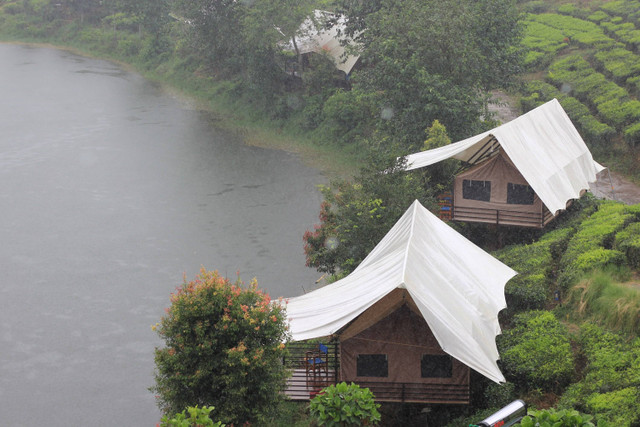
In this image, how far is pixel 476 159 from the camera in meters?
29.6

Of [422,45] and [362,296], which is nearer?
[362,296]

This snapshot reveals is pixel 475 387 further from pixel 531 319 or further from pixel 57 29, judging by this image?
pixel 57 29

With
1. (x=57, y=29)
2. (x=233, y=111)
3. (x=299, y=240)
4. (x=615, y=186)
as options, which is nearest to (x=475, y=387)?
(x=299, y=240)

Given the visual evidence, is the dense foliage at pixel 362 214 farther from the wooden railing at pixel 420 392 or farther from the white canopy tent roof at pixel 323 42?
the white canopy tent roof at pixel 323 42

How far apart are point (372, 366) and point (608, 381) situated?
5.61 m

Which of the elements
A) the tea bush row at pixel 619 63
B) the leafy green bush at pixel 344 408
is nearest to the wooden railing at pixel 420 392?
the leafy green bush at pixel 344 408

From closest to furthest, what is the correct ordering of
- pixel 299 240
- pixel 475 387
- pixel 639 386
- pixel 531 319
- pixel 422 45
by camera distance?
pixel 639 386 → pixel 475 387 → pixel 531 319 → pixel 299 240 → pixel 422 45

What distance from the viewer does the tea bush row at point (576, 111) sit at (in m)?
37.9

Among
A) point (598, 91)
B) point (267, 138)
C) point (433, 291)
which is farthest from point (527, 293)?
point (267, 138)

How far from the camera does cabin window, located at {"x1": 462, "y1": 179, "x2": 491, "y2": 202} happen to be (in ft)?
93.7

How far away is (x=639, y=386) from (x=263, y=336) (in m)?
8.42

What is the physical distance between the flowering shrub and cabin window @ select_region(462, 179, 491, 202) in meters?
14.0

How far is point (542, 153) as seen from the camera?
28484 millimetres

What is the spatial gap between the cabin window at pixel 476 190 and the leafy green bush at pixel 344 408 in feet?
46.7
